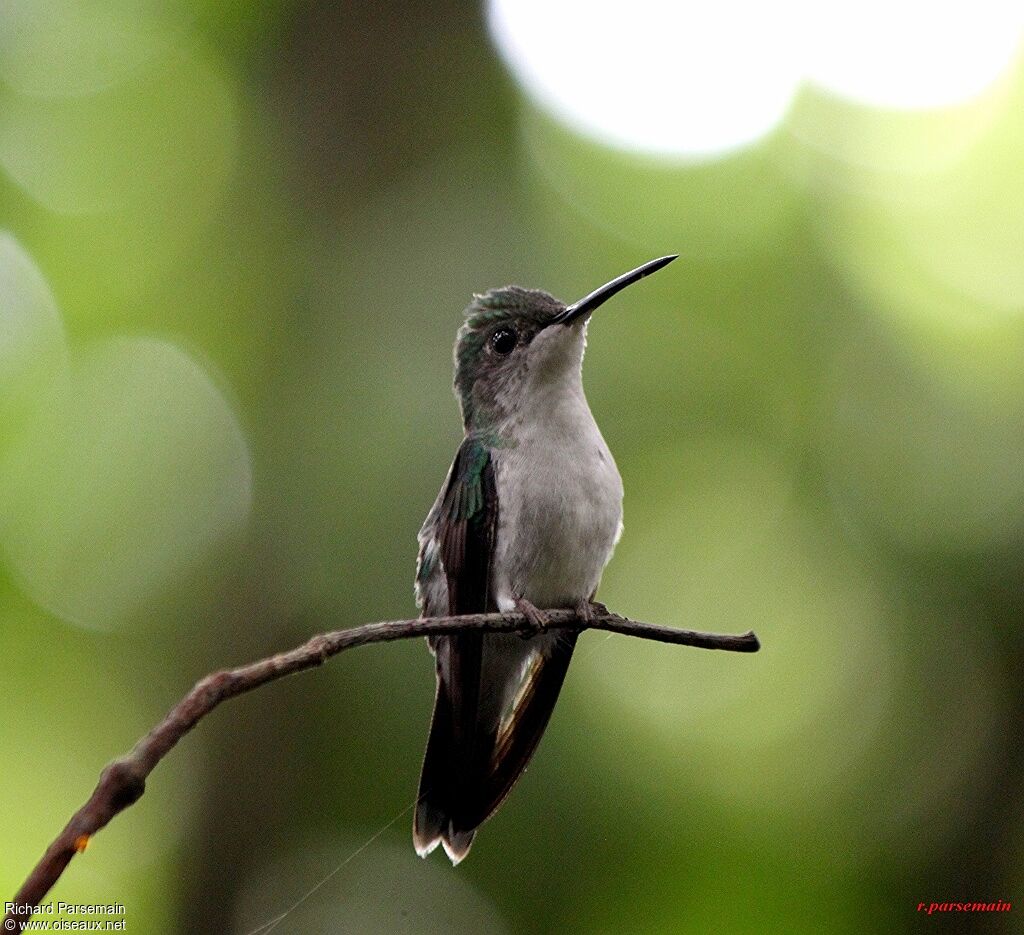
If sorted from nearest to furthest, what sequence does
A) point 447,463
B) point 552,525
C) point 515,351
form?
point 552,525, point 515,351, point 447,463

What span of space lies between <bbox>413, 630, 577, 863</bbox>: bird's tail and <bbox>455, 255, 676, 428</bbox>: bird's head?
3.07 feet

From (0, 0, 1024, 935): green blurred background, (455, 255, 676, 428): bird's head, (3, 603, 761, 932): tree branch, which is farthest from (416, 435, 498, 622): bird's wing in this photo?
(0, 0, 1024, 935): green blurred background

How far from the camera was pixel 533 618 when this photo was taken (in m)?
3.10

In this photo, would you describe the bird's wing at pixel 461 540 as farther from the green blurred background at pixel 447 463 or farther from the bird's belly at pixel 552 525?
the green blurred background at pixel 447 463

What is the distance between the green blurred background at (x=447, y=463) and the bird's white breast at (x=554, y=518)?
2727mm

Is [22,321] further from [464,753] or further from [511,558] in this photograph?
[464,753]

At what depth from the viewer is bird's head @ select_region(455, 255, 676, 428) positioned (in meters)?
4.06

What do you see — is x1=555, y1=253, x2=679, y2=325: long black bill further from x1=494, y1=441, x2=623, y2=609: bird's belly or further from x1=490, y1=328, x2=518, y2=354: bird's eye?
x1=494, y1=441, x2=623, y2=609: bird's belly

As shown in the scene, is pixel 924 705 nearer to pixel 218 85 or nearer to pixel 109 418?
pixel 109 418

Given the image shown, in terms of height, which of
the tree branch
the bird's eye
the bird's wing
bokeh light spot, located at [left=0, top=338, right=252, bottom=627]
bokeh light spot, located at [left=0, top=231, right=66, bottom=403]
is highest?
bokeh light spot, located at [left=0, top=231, right=66, bottom=403]

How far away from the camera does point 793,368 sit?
917cm

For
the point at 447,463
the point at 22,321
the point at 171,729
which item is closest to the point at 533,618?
the point at 171,729

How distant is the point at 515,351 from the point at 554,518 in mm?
875

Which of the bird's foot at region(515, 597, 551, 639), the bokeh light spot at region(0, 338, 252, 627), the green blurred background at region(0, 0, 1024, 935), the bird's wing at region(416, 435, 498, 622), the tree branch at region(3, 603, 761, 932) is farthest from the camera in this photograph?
the bokeh light spot at region(0, 338, 252, 627)
